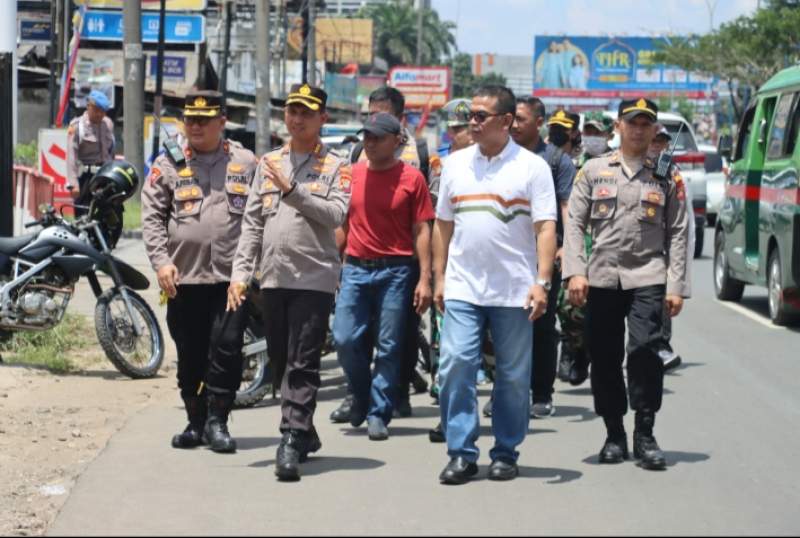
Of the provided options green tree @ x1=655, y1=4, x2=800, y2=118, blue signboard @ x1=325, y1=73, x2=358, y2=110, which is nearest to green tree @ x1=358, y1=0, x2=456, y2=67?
blue signboard @ x1=325, y1=73, x2=358, y2=110

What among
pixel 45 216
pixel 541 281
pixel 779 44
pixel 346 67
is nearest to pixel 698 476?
pixel 541 281

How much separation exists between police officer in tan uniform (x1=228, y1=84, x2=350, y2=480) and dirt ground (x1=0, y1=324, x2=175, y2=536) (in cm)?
119

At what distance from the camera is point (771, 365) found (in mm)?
12422

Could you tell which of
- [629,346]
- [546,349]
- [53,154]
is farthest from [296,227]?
[53,154]

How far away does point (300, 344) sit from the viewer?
25.5 ft

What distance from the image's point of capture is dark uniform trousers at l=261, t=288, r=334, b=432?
7.76 meters

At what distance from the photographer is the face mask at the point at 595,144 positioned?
11.9 m

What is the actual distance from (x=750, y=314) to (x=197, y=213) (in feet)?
31.0

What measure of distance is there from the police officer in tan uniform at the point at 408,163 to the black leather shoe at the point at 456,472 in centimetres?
184

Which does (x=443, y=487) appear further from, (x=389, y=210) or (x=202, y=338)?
(x=389, y=210)

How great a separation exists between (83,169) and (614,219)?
33.4 ft

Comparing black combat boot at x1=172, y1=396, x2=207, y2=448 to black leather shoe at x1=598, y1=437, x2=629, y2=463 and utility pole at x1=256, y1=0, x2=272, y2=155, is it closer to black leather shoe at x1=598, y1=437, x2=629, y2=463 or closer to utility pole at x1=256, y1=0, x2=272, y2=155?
black leather shoe at x1=598, y1=437, x2=629, y2=463

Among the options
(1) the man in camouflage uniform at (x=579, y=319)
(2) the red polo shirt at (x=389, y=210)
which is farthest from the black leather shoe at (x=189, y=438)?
(1) the man in camouflage uniform at (x=579, y=319)

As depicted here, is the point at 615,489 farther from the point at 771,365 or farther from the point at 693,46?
the point at 693,46
